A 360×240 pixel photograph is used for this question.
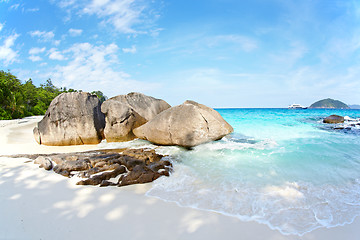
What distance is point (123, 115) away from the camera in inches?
337

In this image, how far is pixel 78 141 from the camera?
26.5ft

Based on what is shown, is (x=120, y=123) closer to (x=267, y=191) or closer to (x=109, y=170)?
(x=109, y=170)

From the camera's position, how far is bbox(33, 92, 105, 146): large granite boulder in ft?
26.3

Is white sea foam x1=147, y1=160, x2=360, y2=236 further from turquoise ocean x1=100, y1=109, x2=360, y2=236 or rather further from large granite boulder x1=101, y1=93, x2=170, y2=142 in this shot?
large granite boulder x1=101, y1=93, x2=170, y2=142

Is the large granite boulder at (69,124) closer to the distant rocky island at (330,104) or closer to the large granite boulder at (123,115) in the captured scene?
the large granite boulder at (123,115)

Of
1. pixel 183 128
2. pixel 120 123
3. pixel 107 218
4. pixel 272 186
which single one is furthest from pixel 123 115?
pixel 272 186

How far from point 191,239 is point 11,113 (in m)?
32.0

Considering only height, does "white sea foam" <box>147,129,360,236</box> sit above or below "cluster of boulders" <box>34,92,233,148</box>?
below

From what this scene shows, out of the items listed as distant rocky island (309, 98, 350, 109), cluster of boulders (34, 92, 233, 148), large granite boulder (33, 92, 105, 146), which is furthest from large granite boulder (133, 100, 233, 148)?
distant rocky island (309, 98, 350, 109)

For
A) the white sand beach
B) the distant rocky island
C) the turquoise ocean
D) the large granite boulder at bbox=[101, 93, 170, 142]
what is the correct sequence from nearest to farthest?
the white sand beach → the turquoise ocean → the large granite boulder at bbox=[101, 93, 170, 142] → the distant rocky island

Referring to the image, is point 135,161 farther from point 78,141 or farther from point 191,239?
point 78,141

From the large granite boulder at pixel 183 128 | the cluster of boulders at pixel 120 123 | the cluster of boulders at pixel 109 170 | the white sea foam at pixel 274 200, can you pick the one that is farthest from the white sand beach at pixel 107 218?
the cluster of boulders at pixel 120 123

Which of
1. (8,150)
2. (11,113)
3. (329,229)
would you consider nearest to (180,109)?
(329,229)

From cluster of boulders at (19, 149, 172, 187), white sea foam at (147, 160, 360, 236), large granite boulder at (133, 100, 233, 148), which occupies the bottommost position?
white sea foam at (147, 160, 360, 236)
